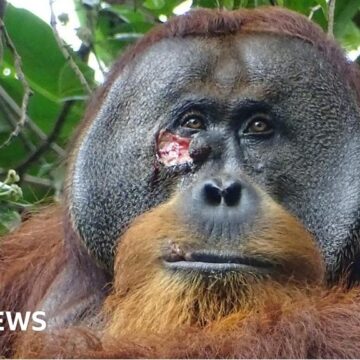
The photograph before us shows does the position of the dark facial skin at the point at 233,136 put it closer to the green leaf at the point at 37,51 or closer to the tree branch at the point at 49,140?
the tree branch at the point at 49,140

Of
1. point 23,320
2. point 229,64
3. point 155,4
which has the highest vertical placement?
point 155,4

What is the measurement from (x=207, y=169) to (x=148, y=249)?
270 millimetres

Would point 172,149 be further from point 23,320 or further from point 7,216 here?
point 23,320

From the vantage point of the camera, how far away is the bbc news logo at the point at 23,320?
3693 millimetres

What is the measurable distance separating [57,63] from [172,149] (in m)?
1.42

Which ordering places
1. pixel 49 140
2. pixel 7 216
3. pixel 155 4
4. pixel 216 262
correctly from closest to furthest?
pixel 216 262, pixel 7 216, pixel 49 140, pixel 155 4

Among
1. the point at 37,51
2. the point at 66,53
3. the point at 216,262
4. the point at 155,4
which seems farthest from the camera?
the point at 37,51

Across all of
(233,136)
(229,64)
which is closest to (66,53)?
(229,64)

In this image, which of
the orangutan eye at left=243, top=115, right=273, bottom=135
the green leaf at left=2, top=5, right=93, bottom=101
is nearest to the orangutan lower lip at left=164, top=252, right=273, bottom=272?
the orangutan eye at left=243, top=115, right=273, bottom=135

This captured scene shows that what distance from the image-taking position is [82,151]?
3.65m

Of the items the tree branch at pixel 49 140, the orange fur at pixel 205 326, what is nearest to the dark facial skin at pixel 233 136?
the orange fur at pixel 205 326

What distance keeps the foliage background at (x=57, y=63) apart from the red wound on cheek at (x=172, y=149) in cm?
81

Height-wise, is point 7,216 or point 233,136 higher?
point 233,136

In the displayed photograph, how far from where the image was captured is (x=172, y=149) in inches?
136
